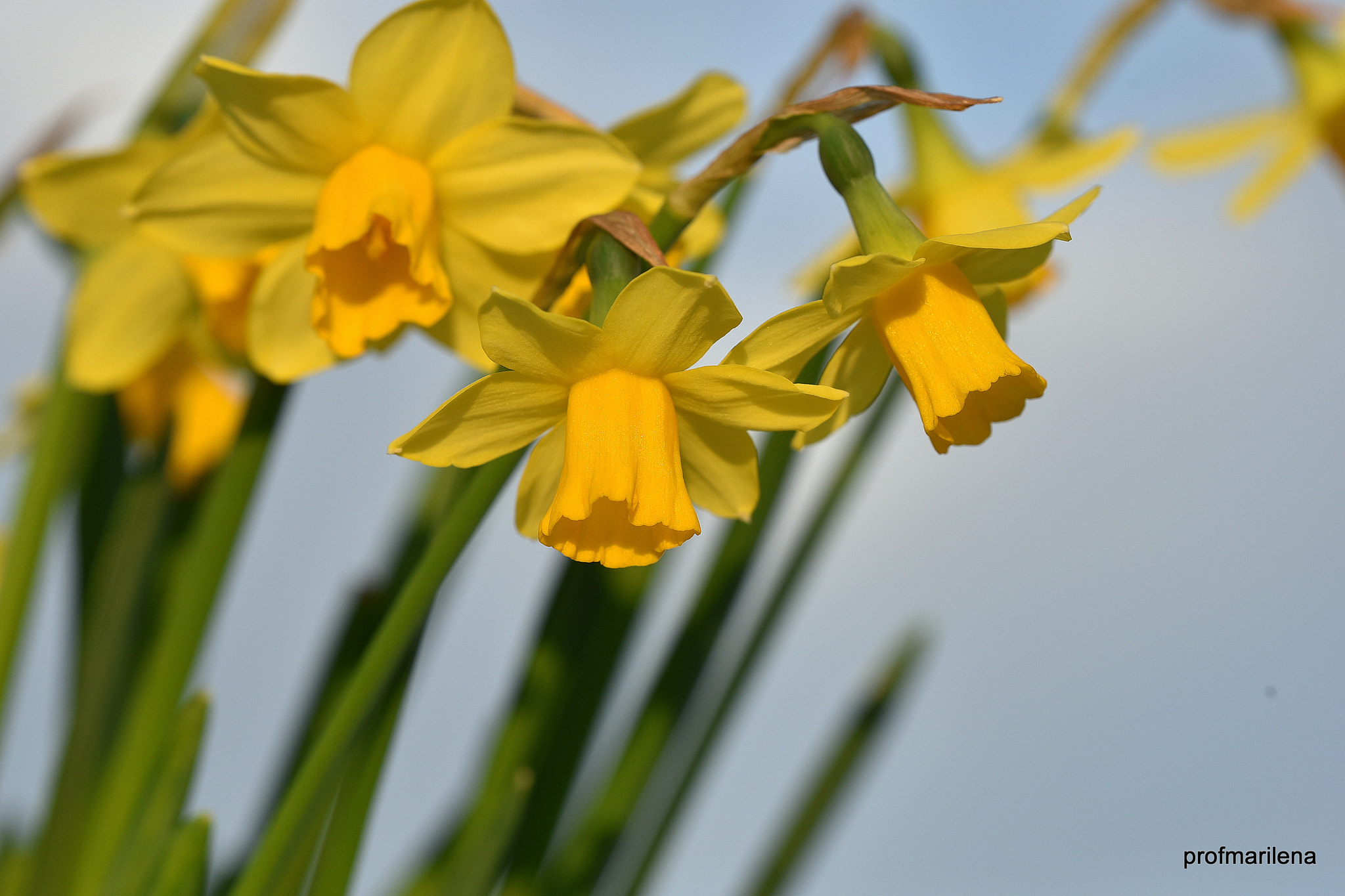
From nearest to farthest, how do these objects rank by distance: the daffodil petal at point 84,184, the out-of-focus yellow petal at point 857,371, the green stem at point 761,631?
the out-of-focus yellow petal at point 857,371 → the daffodil petal at point 84,184 → the green stem at point 761,631

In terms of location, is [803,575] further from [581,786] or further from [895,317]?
[895,317]

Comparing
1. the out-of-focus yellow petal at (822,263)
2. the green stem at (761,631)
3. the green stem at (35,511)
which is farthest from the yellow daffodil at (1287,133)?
the green stem at (35,511)

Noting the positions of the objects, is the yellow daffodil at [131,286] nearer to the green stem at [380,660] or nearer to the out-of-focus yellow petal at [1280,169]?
the green stem at [380,660]

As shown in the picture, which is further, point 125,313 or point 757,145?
point 125,313

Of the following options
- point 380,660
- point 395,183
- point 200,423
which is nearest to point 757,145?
point 395,183

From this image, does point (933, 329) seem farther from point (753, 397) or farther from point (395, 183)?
point (395, 183)
